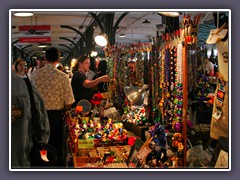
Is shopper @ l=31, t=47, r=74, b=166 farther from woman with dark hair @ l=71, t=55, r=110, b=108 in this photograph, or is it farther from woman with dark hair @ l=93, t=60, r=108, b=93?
woman with dark hair @ l=93, t=60, r=108, b=93

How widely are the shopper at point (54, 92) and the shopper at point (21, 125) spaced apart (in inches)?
30.8

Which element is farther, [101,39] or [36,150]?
[101,39]

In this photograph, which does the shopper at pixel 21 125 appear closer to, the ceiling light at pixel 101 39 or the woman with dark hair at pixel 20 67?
the woman with dark hair at pixel 20 67

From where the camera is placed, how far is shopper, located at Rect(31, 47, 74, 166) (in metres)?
4.17

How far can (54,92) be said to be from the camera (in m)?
4.24

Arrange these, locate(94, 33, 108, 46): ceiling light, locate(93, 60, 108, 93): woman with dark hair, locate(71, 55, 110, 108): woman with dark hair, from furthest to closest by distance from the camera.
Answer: locate(93, 60, 108, 93): woman with dark hair → locate(94, 33, 108, 46): ceiling light → locate(71, 55, 110, 108): woman with dark hair

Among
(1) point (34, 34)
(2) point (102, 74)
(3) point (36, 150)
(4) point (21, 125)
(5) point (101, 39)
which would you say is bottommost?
(3) point (36, 150)

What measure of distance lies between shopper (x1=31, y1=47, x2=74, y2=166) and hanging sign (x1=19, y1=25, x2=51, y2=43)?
0.14 metres

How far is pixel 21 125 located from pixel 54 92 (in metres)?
1.02

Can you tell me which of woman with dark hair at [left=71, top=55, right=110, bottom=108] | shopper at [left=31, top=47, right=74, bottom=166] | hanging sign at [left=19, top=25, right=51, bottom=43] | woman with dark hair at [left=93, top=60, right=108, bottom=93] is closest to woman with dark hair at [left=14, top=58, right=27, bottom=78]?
hanging sign at [left=19, top=25, right=51, bottom=43]

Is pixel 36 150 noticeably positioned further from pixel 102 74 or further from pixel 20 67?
pixel 102 74

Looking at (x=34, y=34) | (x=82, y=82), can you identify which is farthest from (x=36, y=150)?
(x=82, y=82)
